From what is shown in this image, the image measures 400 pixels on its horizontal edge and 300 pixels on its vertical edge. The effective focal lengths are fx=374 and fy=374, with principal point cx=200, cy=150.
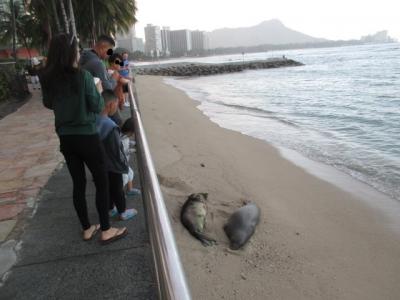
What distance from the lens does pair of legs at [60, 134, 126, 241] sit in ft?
8.95

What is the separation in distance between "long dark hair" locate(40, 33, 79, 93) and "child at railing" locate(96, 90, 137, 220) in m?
0.55

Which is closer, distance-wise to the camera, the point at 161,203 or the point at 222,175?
the point at 161,203

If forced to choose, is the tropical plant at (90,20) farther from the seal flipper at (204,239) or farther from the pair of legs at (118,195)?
the pair of legs at (118,195)

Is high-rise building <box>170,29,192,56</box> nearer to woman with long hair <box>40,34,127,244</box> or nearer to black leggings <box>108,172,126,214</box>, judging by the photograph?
black leggings <box>108,172,126,214</box>

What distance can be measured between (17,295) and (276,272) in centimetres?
237

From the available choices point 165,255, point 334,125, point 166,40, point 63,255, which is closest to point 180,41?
point 166,40

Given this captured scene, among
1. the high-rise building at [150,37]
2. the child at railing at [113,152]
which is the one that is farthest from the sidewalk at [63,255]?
the high-rise building at [150,37]

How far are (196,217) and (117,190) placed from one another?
1.41m

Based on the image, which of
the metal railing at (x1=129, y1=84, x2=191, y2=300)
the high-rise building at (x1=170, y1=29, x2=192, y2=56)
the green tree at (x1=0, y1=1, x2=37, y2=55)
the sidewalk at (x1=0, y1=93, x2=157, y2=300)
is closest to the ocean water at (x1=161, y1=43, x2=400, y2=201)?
the sidewalk at (x1=0, y1=93, x2=157, y2=300)

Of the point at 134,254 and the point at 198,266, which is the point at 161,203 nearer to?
the point at 134,254

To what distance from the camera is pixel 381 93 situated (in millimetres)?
20172

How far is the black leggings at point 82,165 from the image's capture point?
272 cm

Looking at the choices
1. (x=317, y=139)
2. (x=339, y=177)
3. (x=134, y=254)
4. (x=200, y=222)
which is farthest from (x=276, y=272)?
(x=317, y=139)

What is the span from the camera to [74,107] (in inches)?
103
